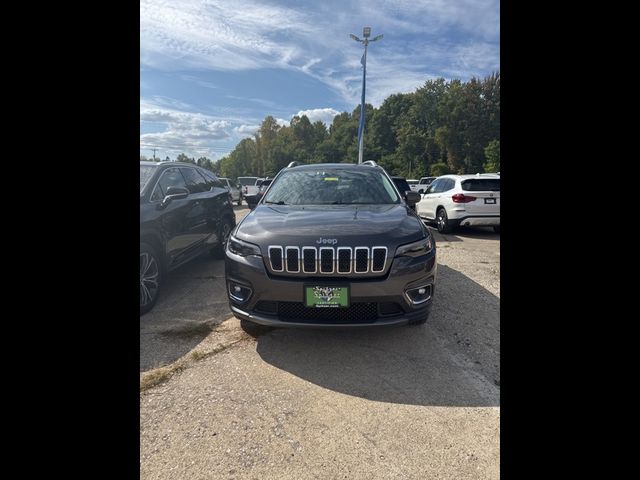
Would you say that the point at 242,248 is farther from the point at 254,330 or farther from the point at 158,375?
the point at 158,375

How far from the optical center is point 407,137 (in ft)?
184

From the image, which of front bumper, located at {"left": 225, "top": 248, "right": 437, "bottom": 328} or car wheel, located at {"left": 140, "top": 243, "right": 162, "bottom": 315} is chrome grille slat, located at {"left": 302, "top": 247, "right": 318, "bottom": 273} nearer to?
front bumper, located at {"left": 225, "top": 248, "right": 437, "bottom": 328}

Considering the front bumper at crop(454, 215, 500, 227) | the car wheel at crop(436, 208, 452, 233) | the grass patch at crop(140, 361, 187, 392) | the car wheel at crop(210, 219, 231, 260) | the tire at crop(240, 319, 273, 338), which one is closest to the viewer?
the grass patch at crop(140, 361, 187, 392)

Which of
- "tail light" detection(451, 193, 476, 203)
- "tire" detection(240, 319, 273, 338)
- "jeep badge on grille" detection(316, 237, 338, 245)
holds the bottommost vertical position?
"tire" detection(240, 319, 273, 338)

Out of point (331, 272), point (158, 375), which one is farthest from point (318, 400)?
point (158, 375)

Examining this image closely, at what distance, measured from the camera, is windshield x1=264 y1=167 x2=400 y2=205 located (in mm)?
3764

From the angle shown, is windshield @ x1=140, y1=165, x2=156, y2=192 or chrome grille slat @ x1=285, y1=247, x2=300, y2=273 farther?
windshield @ x1=140, y1=165, x2=156, y2=192

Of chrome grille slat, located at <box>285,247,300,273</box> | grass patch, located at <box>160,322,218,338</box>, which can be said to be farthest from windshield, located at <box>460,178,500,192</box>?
grass patch, located at <box>160,322,218,338</box>

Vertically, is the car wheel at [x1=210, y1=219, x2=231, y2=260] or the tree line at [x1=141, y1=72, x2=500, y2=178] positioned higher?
the tree line at [x1=141, y1=72, x2=500, y2=178]

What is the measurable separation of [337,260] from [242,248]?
0.79m

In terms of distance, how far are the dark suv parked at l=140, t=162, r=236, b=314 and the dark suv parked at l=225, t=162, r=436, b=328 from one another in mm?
1258
